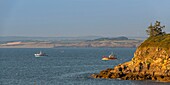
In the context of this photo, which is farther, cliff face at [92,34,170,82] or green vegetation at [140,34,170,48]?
green vegetation at [140,34,170,48]

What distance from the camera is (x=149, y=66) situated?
11050 cm

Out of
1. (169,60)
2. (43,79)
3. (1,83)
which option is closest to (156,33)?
(169,60)

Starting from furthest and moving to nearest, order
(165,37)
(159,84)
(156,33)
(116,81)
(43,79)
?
(156,33) → (165,37) → (43,79) → (116,81) → (159,84)

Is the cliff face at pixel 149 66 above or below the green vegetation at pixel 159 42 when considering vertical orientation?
below

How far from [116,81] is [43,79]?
1758cm

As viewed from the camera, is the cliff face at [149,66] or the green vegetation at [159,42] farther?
the green vegetation at [159,42]

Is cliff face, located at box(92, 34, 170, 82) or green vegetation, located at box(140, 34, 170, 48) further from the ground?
green vegetation, located at box(140, 34, 170, 48)

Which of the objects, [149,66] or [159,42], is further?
[159,42]

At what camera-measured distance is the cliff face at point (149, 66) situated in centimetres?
10606

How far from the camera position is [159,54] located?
114 m

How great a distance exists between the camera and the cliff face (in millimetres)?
106062

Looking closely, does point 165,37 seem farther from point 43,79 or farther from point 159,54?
point 43,79

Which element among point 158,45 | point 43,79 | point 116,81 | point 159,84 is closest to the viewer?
point 159,84

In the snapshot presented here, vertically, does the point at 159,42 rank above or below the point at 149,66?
above
